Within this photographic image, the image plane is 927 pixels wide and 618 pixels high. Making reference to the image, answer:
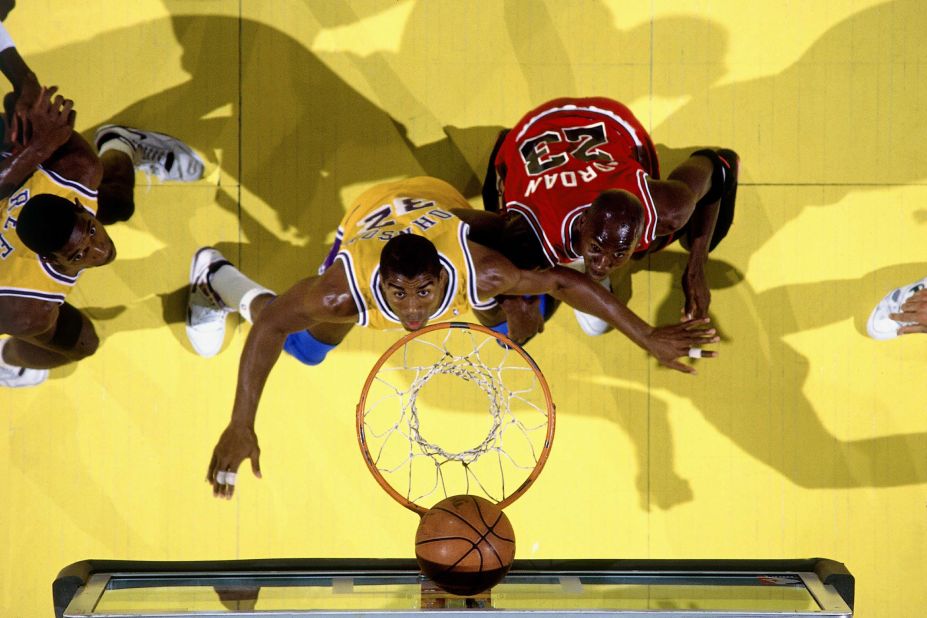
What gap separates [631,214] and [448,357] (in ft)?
4.13

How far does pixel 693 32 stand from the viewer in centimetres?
394

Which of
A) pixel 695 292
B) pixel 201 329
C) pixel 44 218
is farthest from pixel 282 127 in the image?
pixel 695 292

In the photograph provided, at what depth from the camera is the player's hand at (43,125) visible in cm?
335

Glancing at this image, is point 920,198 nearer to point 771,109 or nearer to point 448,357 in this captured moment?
point 771,109

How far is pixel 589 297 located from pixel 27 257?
229 cm

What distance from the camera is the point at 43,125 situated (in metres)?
3.37

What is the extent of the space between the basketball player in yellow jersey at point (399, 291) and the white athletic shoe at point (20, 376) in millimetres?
1300

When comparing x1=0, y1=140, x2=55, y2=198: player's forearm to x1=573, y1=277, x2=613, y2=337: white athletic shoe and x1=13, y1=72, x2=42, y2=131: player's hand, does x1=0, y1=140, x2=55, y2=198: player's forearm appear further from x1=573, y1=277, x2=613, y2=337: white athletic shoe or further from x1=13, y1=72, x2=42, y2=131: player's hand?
x1=573, y1=277, x2=613, y2=337: white athletic shoe

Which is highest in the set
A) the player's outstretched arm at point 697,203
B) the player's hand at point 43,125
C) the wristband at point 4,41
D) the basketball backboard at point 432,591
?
the wristband at point 4,41

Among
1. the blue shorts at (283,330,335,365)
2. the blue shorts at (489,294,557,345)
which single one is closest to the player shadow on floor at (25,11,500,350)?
the blue shorts at (283,330,335,365)

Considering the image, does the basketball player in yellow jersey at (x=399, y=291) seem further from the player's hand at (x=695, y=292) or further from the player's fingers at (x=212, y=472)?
the player's hand at (x=695, y=292)

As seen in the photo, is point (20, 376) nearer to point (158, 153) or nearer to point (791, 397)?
point (158, 153)

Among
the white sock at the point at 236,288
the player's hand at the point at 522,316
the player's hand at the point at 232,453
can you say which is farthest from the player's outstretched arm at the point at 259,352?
the player's hand at the point at 522,316

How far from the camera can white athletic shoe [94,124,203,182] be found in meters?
3.75
